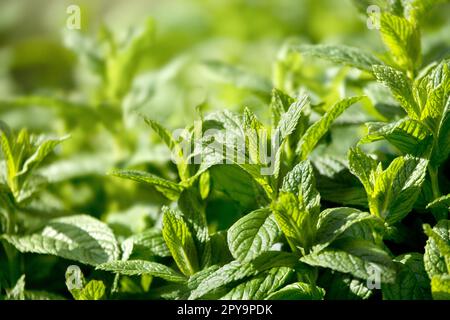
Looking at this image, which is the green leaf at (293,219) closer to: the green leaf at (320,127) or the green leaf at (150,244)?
the green leaf at (320,127)

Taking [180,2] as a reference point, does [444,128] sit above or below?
below

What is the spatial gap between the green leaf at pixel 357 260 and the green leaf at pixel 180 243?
22 centimetres

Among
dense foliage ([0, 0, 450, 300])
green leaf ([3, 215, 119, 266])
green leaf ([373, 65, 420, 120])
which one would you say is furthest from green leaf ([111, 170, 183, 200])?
green leaf ([373, 65, 420, 120])

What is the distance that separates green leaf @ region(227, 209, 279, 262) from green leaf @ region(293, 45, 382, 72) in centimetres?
35

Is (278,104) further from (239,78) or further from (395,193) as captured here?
(239,78)

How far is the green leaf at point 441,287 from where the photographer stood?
0.99 meters

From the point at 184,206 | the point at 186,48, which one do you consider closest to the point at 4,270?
the point at 184,206

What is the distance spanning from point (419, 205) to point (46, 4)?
3.09 meters

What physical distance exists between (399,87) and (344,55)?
0.17 meters

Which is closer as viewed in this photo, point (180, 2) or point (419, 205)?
point (419, 205)

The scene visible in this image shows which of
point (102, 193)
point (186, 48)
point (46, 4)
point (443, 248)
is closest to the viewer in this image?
point (443, 248)

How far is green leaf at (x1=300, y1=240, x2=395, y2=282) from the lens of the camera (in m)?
0.99

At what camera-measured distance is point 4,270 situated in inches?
53.2

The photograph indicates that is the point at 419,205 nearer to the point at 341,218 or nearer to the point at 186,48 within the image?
the point at 341,218
